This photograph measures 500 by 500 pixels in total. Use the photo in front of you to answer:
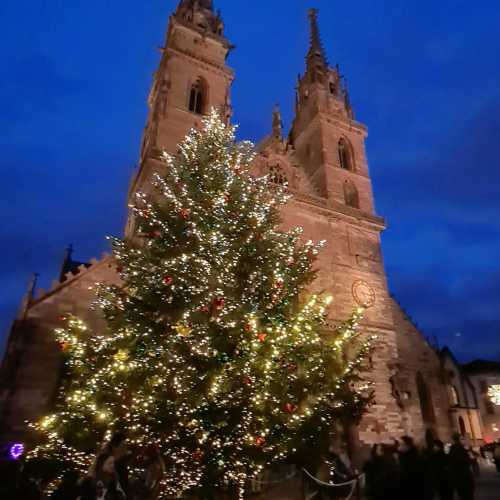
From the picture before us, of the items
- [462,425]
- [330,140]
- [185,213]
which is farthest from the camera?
[462,425]

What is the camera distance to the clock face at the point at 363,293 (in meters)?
22.0

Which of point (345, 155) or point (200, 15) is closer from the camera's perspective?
point (345, 155)

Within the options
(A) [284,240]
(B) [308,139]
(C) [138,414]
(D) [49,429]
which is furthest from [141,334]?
(B) [308,139]

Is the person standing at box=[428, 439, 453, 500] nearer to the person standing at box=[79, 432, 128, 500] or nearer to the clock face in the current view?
the person standing at box=[79, 432, 128, 500]

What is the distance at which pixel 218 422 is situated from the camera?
8906 millimetres

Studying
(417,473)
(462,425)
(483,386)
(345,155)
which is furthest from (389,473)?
(483,386)

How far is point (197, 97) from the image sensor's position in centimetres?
2523

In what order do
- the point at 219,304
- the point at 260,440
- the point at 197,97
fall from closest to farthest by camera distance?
the point at 260,440
the point at 219,304
the point at 197,97

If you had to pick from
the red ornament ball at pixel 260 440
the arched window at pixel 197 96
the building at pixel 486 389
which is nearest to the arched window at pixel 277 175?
the arched window at pixel 197 96

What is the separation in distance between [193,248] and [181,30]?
2202cm

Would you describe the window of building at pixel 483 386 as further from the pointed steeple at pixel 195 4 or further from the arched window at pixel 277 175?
the pointed steeple at pixel 195 4

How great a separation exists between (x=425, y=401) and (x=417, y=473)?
1952 centimetres

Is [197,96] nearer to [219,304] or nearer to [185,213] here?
[185,213]

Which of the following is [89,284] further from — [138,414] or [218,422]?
[218,422]
